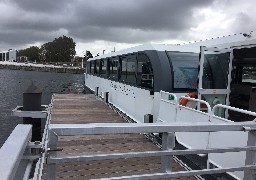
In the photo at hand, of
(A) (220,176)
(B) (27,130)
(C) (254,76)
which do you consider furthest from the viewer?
(C) (254,76)

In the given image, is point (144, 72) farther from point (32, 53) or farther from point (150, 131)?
point (32, 53)

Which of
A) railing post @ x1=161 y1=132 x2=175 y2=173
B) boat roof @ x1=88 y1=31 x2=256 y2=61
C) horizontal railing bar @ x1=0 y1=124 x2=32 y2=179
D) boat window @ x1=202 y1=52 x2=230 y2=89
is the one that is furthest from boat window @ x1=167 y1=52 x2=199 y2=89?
horizontal railing bar @ x1=0 y1=124 x2=32 y2=179

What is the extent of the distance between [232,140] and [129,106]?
6813mm

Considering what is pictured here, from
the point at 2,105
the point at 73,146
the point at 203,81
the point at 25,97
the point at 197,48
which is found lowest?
the point at 2,105

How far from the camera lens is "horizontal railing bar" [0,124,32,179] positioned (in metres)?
1.78

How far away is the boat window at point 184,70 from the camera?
28.6ft

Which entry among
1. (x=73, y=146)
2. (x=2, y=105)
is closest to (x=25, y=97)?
(x=73, y=146)

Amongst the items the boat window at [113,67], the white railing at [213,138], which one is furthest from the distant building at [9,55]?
the white railing at [213,138]

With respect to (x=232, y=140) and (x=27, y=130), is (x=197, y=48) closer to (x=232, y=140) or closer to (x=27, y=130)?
(x=232, y=140)

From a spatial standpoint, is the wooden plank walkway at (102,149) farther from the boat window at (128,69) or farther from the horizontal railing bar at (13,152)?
the boat window at (128,69)

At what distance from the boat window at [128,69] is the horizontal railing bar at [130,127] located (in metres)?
7.32

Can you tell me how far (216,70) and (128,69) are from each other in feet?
15.2

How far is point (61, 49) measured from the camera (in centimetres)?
13250

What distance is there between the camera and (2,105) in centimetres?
2930
